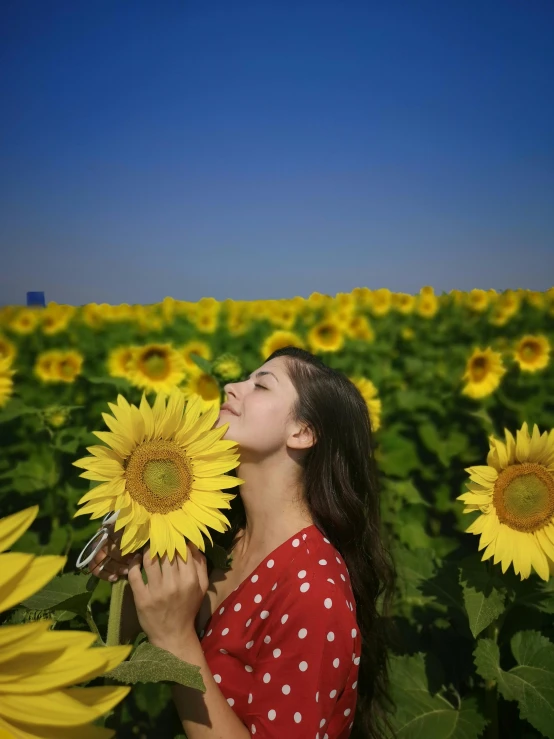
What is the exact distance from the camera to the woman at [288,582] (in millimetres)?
1266

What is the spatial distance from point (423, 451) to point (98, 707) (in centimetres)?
379

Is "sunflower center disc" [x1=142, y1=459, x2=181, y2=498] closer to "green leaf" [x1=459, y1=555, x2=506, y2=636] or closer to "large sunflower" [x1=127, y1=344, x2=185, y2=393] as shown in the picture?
"green leaf" [x1=459, y1=555, x2=506, y2=636]

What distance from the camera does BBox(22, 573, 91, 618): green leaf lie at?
1.11 metres

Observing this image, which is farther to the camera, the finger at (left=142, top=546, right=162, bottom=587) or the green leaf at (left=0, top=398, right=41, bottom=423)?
the green leaf at (left=0, top=398, right=41, bottom=423)

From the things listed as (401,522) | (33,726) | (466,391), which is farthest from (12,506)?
(33,726)

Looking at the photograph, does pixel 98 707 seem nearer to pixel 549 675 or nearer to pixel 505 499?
pixel 505 499

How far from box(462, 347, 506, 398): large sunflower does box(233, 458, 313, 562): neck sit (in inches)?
101

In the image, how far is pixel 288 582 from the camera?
57.8 inches

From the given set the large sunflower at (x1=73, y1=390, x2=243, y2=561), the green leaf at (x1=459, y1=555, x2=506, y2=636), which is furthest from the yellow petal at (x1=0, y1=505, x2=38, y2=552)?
the green leaf at (x1=459, y1=555, x2=506, y2=636)

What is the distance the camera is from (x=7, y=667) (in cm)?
39

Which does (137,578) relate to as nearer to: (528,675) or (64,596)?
(64,596)

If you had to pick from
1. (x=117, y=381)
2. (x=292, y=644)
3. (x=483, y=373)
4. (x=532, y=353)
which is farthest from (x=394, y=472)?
(x=292, y=644)

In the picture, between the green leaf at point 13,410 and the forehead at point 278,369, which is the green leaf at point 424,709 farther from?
the green leaf at point 13,410

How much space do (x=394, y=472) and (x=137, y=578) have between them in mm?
2853
